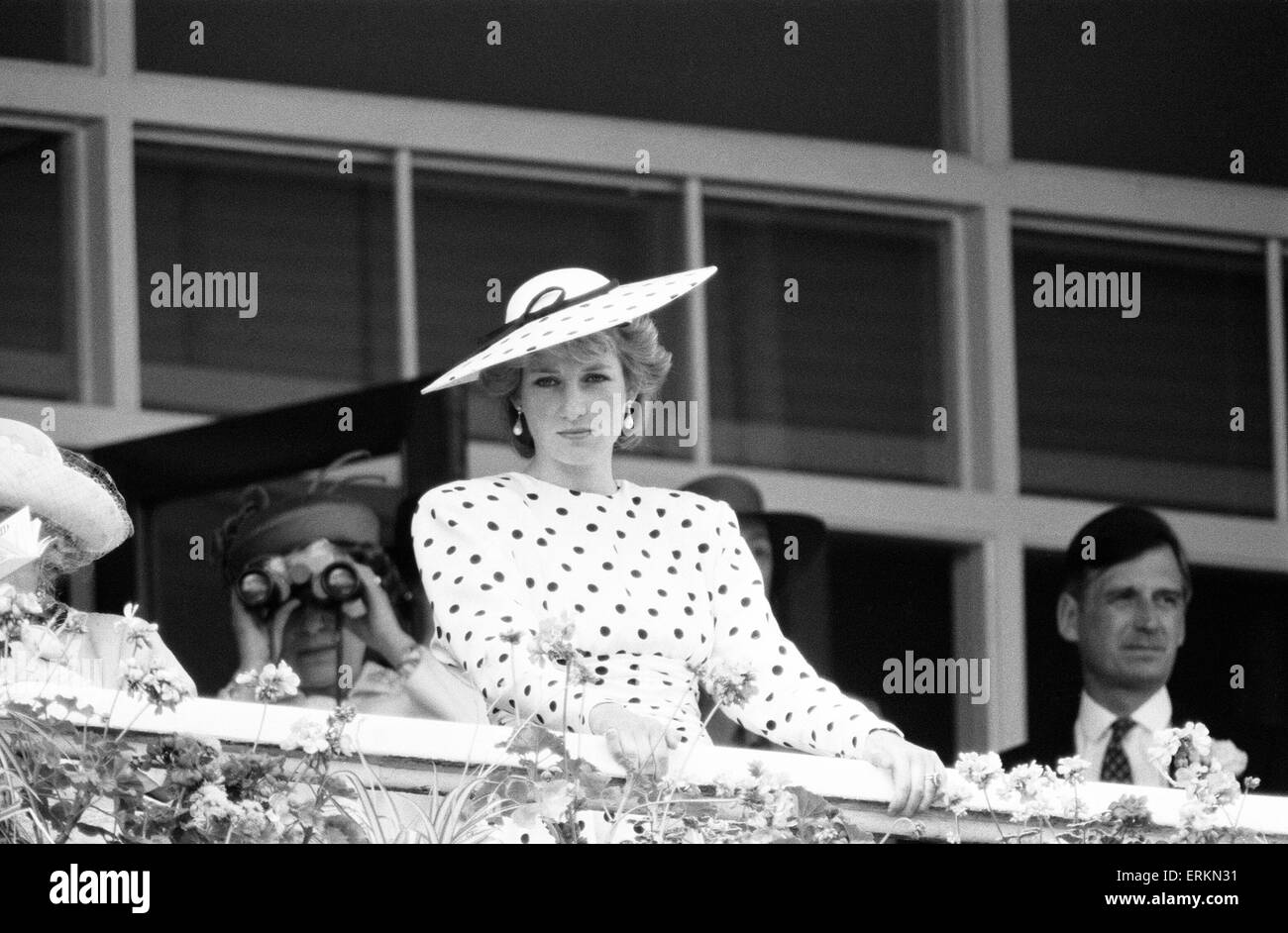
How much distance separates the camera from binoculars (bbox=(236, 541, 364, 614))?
7.17m

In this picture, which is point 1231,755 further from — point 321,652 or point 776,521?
point 321,652

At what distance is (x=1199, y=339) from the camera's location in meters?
9.05

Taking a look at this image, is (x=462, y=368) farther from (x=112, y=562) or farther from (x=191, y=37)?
(x=191, y=37)

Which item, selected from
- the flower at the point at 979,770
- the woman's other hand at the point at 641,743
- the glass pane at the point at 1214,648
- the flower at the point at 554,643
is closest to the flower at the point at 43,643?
the flower at the point at 554,643

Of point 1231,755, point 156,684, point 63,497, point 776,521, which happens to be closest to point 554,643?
point 156,684

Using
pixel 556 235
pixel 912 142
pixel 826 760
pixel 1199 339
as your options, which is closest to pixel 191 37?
pixel 556 235

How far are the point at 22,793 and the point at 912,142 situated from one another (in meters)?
4.71

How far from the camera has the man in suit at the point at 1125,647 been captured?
23.7 feet

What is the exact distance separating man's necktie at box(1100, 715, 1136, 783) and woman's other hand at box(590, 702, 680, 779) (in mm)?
2290

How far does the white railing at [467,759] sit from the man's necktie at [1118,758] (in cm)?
190

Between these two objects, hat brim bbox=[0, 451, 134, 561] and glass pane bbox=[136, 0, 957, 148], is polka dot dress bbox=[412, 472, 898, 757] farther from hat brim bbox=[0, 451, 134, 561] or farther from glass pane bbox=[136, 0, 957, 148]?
glass pane bbox=[136, 0, 957, 148]

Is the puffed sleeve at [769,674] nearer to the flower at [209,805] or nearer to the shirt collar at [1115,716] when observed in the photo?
the flower at [209,805]

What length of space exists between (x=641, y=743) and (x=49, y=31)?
3960 mm

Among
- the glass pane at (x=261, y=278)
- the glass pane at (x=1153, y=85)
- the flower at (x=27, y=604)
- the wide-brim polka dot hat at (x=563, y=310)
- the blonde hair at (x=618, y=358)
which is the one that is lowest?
the flower at (x=27, y=604)
